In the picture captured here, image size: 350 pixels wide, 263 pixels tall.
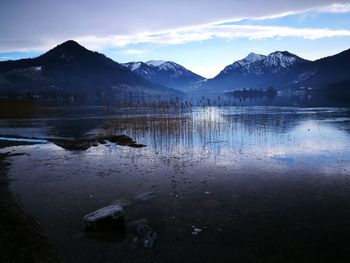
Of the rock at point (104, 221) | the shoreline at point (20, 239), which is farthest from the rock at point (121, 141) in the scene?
the rock at point (104, 221)

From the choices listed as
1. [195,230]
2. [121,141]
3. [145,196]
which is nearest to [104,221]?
[195,230]

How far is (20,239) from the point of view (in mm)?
17344

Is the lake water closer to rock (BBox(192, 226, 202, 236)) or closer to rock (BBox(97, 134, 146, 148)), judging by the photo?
rock (BBox(192, 226, 202, 236))

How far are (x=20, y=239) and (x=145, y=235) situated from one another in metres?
6.79

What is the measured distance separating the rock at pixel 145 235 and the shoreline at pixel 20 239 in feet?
14.7

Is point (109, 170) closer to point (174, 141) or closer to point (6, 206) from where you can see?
point (6, 206)

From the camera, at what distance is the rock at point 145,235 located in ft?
56.6

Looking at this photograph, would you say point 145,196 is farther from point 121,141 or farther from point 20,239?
point 121,141

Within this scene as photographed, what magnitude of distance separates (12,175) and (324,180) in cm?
2930

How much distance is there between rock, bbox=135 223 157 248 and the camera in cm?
1725

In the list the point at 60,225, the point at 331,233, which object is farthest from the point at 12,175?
the point at 331,233

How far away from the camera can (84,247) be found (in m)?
17.0

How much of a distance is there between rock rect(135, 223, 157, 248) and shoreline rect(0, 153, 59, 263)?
4.48 m

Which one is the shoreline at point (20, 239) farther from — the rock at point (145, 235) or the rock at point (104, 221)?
the rock at point (145, 235)
